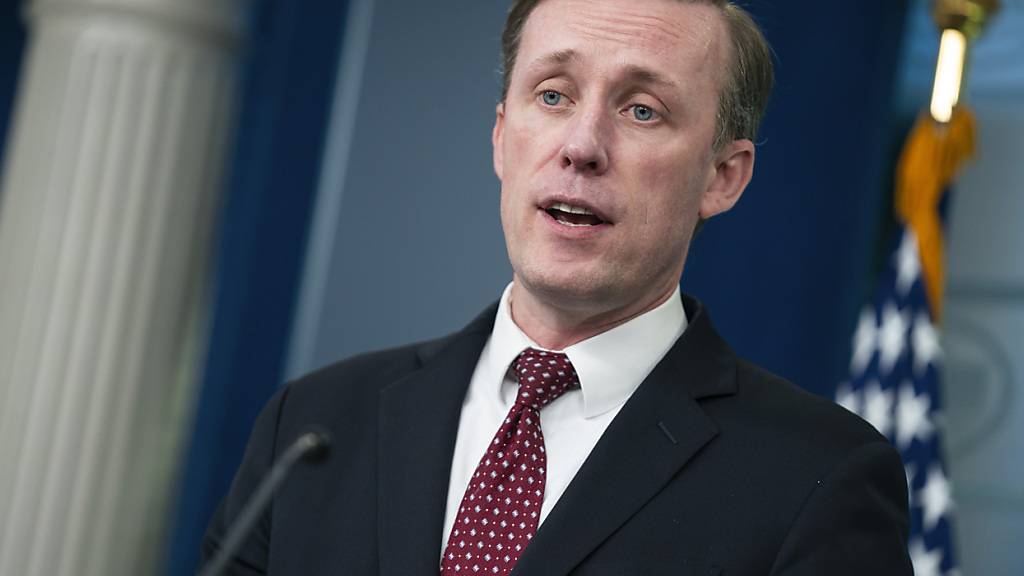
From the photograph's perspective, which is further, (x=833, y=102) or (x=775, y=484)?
(x=833, y=102)

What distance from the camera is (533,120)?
1.54 m

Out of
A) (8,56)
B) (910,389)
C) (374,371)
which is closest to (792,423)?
(374,371)

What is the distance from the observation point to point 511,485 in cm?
145

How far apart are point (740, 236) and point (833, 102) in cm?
43

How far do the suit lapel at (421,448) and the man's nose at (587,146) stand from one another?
12.0 inches

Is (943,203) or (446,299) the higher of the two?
(943,203)

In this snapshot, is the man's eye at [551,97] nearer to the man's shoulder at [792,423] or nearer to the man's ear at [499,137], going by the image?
the man's ear at [499,137]

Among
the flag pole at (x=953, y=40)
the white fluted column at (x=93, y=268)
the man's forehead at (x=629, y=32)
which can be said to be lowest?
the white fluted column at (x=93, y=268)

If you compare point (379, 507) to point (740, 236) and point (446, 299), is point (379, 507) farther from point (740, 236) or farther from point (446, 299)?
point (740, 236)

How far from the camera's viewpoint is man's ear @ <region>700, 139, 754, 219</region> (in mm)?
1610

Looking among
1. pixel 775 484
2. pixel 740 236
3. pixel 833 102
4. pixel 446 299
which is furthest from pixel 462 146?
pixel 775 484

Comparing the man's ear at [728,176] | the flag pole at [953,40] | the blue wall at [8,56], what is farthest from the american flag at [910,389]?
the blue wall at [8,56]

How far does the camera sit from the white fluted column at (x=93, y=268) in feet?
12.1

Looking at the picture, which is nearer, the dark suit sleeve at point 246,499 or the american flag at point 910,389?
the dark suit sleeve at point 246,499
